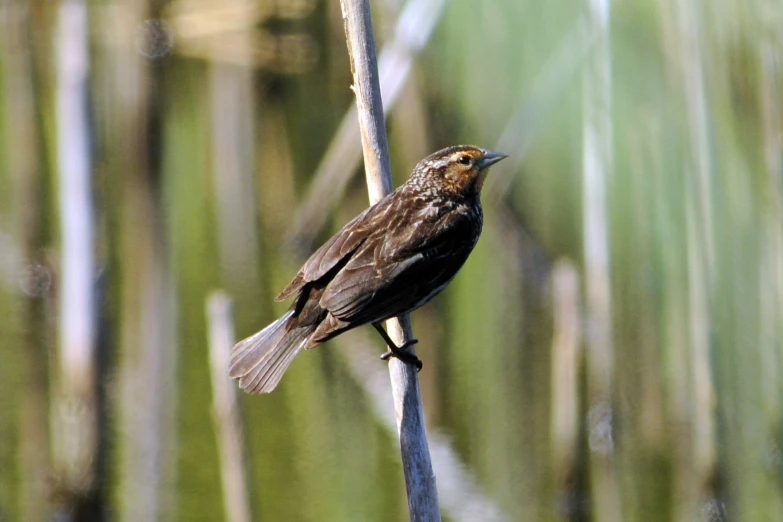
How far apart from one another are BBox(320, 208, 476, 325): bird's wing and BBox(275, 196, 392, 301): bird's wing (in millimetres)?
23

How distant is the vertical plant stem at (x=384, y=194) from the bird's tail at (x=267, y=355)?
0.25 metres

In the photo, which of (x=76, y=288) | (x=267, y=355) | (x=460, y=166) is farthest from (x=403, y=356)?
(x=76, y=288)

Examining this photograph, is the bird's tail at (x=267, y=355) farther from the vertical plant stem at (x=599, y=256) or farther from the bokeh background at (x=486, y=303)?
the vertical plant stem at (x=599, y=256)

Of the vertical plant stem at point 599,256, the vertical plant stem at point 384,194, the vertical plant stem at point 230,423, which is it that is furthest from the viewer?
the vertical plant stem at point 599,256

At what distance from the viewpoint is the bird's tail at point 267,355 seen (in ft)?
9.02

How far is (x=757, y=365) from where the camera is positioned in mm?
4484

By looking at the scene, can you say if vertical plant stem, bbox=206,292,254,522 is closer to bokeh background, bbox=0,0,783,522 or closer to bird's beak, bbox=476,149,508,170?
bokeh background, bbox=0,0,783,522

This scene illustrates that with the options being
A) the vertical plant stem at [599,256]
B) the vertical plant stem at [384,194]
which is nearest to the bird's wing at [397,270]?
the vertical plant stem at [384,194]

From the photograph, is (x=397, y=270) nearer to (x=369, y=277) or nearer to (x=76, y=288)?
(x=369, y=277)

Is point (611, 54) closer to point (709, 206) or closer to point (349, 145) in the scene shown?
point (709, 206)

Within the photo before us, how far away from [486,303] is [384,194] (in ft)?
12.5

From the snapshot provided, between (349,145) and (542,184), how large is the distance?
1176mm

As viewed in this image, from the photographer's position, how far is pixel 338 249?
2.85 m

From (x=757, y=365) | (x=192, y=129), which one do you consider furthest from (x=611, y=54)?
(x=192, y=129)
